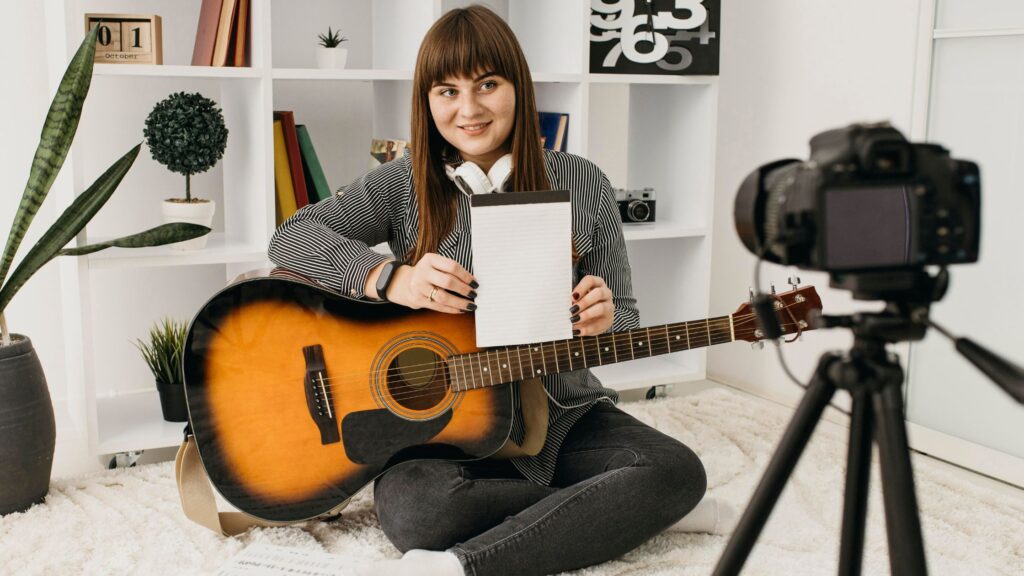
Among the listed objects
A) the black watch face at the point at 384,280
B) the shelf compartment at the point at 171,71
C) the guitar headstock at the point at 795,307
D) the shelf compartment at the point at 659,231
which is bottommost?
the guitar headstock at the point at 795,307

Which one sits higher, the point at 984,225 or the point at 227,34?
the point at 227,34

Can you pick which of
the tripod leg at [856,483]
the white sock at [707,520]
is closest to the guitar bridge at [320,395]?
the white sock at [707,520]

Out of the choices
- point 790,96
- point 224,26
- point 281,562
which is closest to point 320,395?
point 281,562

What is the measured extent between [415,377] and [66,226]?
32.4 inches

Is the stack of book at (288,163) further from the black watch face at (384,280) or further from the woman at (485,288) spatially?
the black watch face at (384,280)

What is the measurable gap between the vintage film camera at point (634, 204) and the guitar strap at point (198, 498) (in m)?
1.27

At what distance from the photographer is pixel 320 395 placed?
1.66m

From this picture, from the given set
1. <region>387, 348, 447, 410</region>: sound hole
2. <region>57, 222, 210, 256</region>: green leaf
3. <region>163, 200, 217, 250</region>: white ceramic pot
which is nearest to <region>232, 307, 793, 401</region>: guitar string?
<region>387, 348, 447, 410</region>: sound hole

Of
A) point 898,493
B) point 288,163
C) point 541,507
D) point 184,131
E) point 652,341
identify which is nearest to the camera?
point 898,493

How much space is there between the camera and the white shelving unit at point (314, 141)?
2211 millimetres

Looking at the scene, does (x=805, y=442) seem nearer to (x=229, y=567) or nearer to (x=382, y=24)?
(x=229, y=567)

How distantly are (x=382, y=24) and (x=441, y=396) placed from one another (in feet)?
4.23

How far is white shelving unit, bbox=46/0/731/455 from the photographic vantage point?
2.21 m

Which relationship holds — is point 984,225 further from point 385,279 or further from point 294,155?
point 294,155
